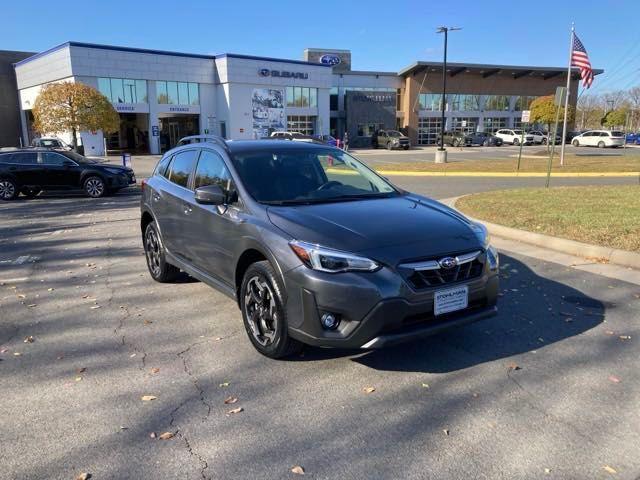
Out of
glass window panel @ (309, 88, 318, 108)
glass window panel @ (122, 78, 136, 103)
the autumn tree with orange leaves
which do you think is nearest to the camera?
the autumn tree with orange leaves

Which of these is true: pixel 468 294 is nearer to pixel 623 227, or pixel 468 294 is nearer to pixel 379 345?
pixel 379 345

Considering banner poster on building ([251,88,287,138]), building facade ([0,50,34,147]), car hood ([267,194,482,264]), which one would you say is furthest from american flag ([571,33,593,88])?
building facade ([0,50,34,147])

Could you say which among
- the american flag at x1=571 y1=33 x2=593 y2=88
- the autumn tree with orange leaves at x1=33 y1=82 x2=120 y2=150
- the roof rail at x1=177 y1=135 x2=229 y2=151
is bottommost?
the roof rail at x1=177 y1=135 x2=229 y2=151

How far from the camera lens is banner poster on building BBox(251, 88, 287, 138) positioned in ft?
168

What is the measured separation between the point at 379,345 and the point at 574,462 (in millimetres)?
1278

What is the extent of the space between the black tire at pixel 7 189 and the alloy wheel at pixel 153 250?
1190cm

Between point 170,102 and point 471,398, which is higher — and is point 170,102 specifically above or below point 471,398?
above

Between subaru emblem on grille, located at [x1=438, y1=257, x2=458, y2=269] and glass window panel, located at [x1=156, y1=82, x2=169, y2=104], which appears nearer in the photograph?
subaru emblem on grille, located at [x1=438, y1=257, x2=458, y2=269]

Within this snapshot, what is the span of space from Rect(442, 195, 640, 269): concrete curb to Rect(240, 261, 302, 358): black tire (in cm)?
502

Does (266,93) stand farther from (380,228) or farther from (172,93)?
(380,228)

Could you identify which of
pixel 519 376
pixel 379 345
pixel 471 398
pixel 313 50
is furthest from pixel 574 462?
pixel 313 50

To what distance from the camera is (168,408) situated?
3436mm

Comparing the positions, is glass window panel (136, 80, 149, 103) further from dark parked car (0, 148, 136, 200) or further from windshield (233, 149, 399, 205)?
windshield (233, 149, 399, 205)

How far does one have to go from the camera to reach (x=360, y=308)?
3.46 meters
